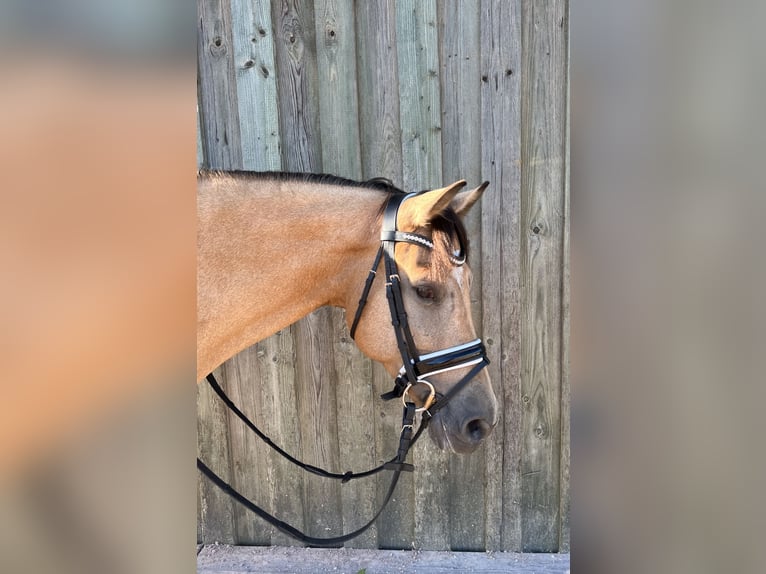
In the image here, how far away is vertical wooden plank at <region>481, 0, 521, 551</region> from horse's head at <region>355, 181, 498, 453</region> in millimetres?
622

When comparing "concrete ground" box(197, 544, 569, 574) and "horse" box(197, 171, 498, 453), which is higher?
"horse" box(197, 171, 498, 453)

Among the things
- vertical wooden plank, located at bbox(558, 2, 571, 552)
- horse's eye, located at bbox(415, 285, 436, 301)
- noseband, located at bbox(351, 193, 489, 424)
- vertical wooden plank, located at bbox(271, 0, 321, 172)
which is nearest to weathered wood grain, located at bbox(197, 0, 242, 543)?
vertical wooden plank, located at bbox(271, 0, 321, 172)

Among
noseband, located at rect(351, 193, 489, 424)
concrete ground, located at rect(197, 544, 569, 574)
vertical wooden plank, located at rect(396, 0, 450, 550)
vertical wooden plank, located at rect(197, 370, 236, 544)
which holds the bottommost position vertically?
concrete ground, located at rect(197, 544, 569, 574)

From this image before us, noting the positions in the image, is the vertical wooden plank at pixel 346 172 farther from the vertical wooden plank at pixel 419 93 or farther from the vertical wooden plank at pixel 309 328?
the vertical wooden plank at pixel 419 93

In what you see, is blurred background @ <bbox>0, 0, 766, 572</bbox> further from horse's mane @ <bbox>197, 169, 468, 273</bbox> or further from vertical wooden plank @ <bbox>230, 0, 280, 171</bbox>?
vertical wooden plank @ <bbox>230, 0, 280, 171</bbox>

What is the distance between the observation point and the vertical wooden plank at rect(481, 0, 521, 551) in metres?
2.27

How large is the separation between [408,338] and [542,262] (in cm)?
98

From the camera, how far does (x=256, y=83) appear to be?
2.38m

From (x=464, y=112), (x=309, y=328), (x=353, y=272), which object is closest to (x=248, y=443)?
(x=309, y=328)
